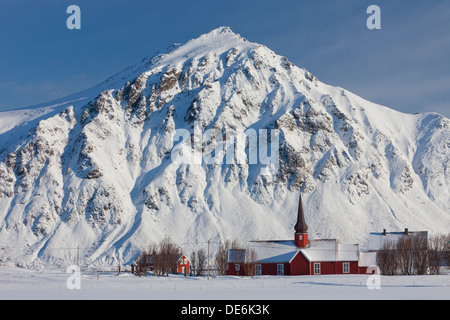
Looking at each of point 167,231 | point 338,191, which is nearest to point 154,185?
point 167,231

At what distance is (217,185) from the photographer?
167000mm

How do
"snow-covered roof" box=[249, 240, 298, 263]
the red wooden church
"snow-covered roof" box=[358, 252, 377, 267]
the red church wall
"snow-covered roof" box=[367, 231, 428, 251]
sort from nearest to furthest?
the red church wall
the red wooden church
"snow-covered roof" box=[249, 240, 298, 263]
"snow-covered roof" box=[358, 252, 377, 267]
"snow-covered roof" box=[367, 231, 428, 251]

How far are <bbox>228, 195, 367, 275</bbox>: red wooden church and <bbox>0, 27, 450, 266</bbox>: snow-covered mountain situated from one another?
4524 cm

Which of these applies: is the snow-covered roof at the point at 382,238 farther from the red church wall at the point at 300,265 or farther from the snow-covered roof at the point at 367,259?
the red church wall at the point at 300,265

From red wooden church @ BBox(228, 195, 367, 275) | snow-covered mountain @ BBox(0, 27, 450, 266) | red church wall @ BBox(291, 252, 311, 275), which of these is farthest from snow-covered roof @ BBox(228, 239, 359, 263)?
snow-covered mountain @ BBox(0, 27, 450, 266)

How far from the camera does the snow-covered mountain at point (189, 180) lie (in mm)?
149250

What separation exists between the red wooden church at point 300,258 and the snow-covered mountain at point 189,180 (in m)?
45.2

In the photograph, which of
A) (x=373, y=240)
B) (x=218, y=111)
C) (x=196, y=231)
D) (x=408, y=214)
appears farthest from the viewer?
(x=218, y=111)

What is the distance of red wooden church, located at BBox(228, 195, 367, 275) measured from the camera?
312 feet

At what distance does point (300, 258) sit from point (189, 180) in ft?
248

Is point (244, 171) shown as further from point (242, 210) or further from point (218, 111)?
point (218, 111)

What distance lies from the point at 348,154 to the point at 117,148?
75725mm

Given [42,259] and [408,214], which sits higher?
[408,214]

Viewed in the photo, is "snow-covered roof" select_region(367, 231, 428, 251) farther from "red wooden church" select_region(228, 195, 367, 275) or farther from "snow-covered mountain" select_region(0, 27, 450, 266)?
"snow-covered mountain" select_region(0, 27, 450, 266)
